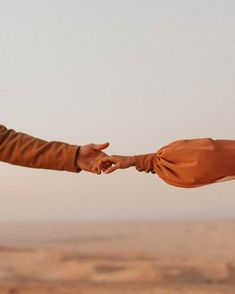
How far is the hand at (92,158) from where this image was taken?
3.36m

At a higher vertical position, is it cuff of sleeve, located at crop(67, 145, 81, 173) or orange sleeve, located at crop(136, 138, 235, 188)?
cuff of sleeve, located at crop(67, 145, 81, 173)

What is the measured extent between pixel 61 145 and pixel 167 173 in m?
0.55

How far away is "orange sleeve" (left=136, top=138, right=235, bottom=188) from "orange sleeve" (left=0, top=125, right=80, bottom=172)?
0.37 metres

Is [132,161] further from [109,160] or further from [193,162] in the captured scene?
[193,162]

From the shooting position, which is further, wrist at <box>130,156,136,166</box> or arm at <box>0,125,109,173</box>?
arm at <box>0,125,109,173</box>

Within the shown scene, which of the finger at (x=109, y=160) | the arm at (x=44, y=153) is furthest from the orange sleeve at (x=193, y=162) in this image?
the arm at (x=44, y=153)

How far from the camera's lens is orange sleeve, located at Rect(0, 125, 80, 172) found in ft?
11.3

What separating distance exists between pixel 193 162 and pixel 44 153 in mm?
736

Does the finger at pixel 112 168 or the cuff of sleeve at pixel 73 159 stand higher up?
the cuff of sleeve at pixel 73 159

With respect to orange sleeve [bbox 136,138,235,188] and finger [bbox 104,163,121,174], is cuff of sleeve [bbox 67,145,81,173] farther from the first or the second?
orange sleeve [bbox 136,138,235,188]

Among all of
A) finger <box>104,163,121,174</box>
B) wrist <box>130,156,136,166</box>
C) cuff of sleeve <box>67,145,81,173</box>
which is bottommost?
finger <box>104,163,121,174</box>

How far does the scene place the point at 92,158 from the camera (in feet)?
11.3

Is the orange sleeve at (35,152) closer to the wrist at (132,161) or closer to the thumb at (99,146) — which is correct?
the thumb at (99,146)

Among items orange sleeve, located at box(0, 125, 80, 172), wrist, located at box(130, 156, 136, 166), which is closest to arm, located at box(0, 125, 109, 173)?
orange sleeve, located at box(0, 125, 80, 172)
